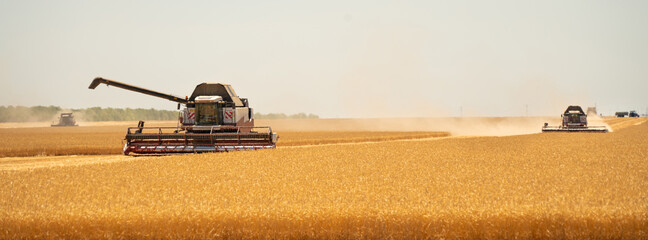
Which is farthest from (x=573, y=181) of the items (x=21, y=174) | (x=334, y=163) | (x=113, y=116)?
(x=113, y=116)

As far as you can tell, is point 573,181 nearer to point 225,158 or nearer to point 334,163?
point 334,163

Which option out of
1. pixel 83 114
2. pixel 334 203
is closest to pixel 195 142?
pixel 334 203

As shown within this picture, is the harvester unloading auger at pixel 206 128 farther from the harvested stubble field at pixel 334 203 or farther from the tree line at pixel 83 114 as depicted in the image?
the tree line at pixel 83 114

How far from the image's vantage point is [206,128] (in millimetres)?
24094

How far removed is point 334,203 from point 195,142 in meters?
16.2

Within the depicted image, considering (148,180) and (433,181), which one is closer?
(433,181)

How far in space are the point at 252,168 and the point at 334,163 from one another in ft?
7.48

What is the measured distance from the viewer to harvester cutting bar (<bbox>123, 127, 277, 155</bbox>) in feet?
72.1

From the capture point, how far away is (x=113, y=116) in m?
144

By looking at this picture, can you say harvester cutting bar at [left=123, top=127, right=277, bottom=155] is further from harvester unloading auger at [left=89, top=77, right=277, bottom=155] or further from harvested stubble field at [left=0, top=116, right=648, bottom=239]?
harvested stubble field at [left=0, top=116, right=648, bottom=239]

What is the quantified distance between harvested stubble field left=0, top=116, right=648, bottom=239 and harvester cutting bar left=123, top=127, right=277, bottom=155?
368 inches

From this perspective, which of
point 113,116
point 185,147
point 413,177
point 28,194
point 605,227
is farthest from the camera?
point 113,116

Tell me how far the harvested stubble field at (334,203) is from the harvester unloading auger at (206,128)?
9.52 m

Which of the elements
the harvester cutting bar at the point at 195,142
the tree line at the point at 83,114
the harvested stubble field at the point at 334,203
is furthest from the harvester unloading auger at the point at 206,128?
the tree line at the point at 83,114
